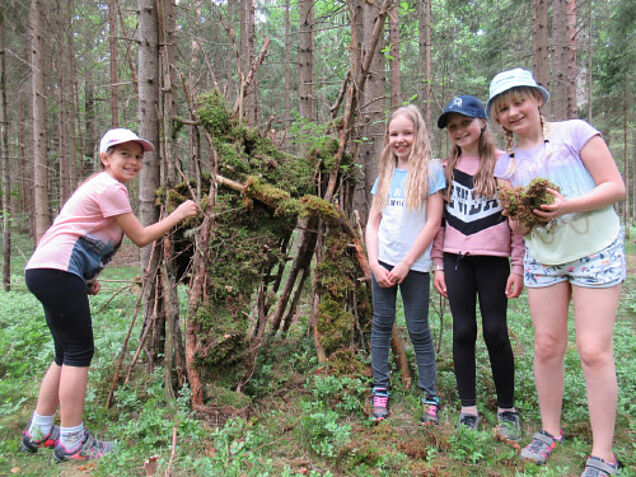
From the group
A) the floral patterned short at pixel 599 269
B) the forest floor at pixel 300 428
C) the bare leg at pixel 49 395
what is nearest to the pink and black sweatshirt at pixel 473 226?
the floral patterned short at pixel 599 269

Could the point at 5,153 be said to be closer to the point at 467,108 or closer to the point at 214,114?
the point at 214,114

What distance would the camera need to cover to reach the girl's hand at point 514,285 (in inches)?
108

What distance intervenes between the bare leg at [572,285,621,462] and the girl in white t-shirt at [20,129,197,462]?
2.86 meters

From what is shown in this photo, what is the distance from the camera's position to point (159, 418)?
2857 mm

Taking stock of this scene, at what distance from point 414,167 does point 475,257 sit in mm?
821

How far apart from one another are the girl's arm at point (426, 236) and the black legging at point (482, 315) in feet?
0.67

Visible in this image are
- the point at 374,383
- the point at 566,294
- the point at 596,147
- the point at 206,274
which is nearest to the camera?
the point at 596,147

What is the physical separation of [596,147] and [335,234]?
7.11 ft

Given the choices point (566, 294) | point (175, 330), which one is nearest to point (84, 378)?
point (175, 330)

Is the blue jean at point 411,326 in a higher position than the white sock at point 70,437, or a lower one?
higher

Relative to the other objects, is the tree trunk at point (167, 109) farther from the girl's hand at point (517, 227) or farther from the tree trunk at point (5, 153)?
the tree trunk at point (5, 153)

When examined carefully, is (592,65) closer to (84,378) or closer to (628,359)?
(628,359)

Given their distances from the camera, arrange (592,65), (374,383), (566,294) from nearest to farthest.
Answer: (566,294) → (374,383) → (592,65)

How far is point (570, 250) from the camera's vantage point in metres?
2.38
